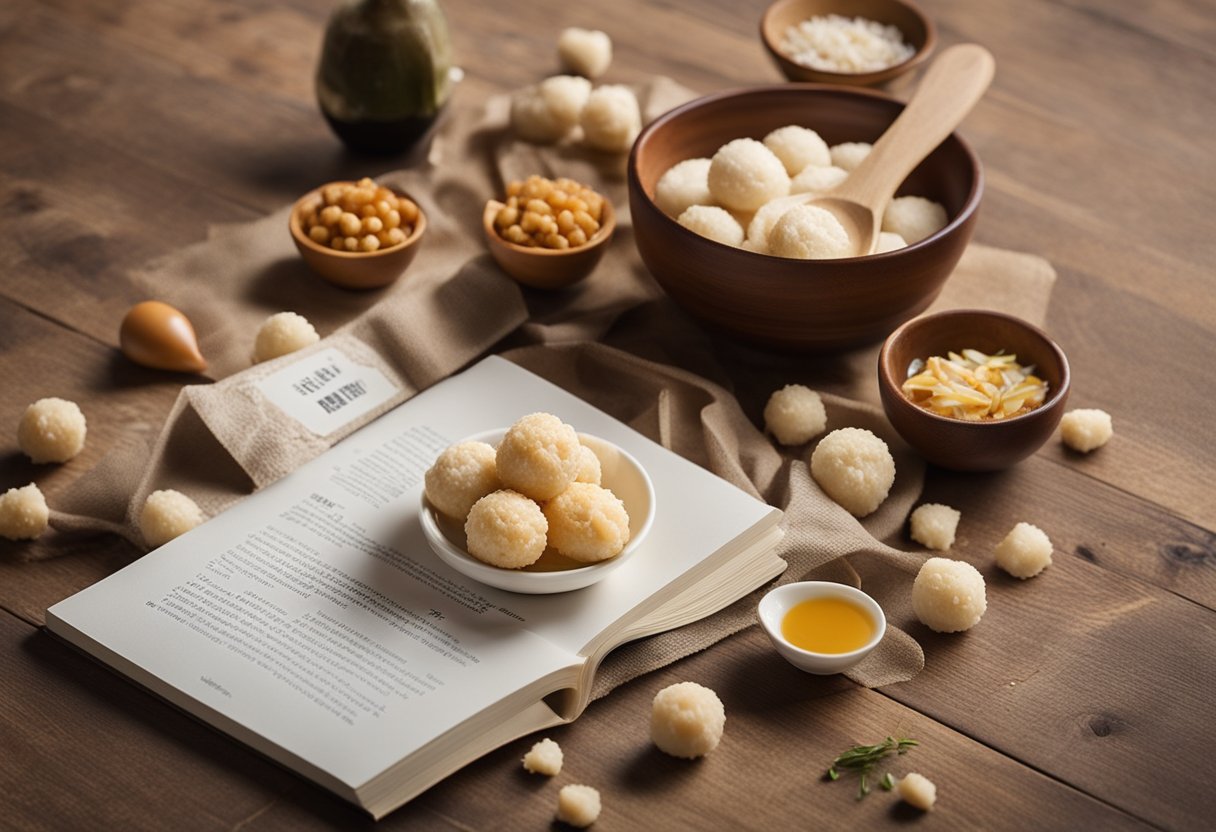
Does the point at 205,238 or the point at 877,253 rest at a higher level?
the point at 877,253

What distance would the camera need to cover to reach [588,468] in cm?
131

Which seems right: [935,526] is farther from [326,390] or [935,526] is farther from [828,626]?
[326,390]

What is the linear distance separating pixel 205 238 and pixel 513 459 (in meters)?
0.79

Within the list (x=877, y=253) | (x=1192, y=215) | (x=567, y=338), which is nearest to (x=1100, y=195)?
(x=1192, y=215)

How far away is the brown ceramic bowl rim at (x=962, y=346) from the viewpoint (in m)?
1.39

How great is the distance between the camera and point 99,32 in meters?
2.25

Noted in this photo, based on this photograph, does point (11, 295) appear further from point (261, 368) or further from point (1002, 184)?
point (1002, 184)

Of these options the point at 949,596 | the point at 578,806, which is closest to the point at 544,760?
the point at 578,806

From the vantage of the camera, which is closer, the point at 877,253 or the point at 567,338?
the point at 877,253

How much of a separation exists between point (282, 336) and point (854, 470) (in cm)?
69

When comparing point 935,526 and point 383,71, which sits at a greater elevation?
point 383,71

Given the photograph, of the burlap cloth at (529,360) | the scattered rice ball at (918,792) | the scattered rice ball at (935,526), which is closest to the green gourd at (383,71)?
the burlap cloth at (529,360)

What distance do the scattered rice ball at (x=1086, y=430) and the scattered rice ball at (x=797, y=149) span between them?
0.45 metres

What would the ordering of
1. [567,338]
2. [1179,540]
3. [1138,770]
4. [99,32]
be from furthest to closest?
1. [99,32]
2. [567,338]
3. [1179,540]
4. [1138,770]
